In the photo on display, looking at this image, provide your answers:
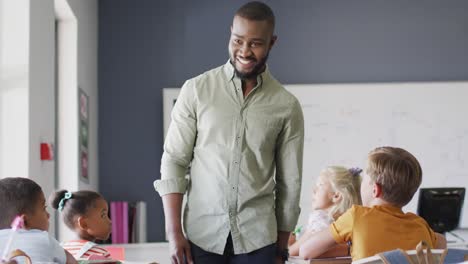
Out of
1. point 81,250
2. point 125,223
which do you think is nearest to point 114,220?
point 125,223

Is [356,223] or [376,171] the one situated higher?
[376,171]

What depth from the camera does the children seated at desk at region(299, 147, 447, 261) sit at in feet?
8.30

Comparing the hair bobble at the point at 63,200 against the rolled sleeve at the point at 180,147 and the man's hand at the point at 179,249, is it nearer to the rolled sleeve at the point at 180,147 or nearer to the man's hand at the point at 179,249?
the rolled sleeve at the point at 180,147

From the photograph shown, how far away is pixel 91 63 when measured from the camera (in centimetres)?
580

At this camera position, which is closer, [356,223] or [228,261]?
[228,261]

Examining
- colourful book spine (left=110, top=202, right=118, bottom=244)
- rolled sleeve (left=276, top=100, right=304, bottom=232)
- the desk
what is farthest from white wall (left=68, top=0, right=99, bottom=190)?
rolled sleeve (left=276, top=100, right=304, bottom=232)

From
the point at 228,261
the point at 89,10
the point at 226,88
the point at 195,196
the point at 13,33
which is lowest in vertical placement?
the point at 228,261

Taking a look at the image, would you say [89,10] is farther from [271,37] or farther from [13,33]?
[271,37]

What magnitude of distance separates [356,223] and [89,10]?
3.68 metres

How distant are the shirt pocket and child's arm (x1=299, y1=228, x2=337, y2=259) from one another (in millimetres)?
422

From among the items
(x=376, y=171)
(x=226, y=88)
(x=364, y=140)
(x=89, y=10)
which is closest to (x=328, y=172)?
(x=376, y=171)

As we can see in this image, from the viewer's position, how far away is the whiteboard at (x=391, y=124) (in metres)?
6.02

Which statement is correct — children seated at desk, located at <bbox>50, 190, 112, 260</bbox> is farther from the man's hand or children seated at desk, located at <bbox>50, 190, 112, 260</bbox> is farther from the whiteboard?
the whiteboard

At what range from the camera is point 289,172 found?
2445 mm
